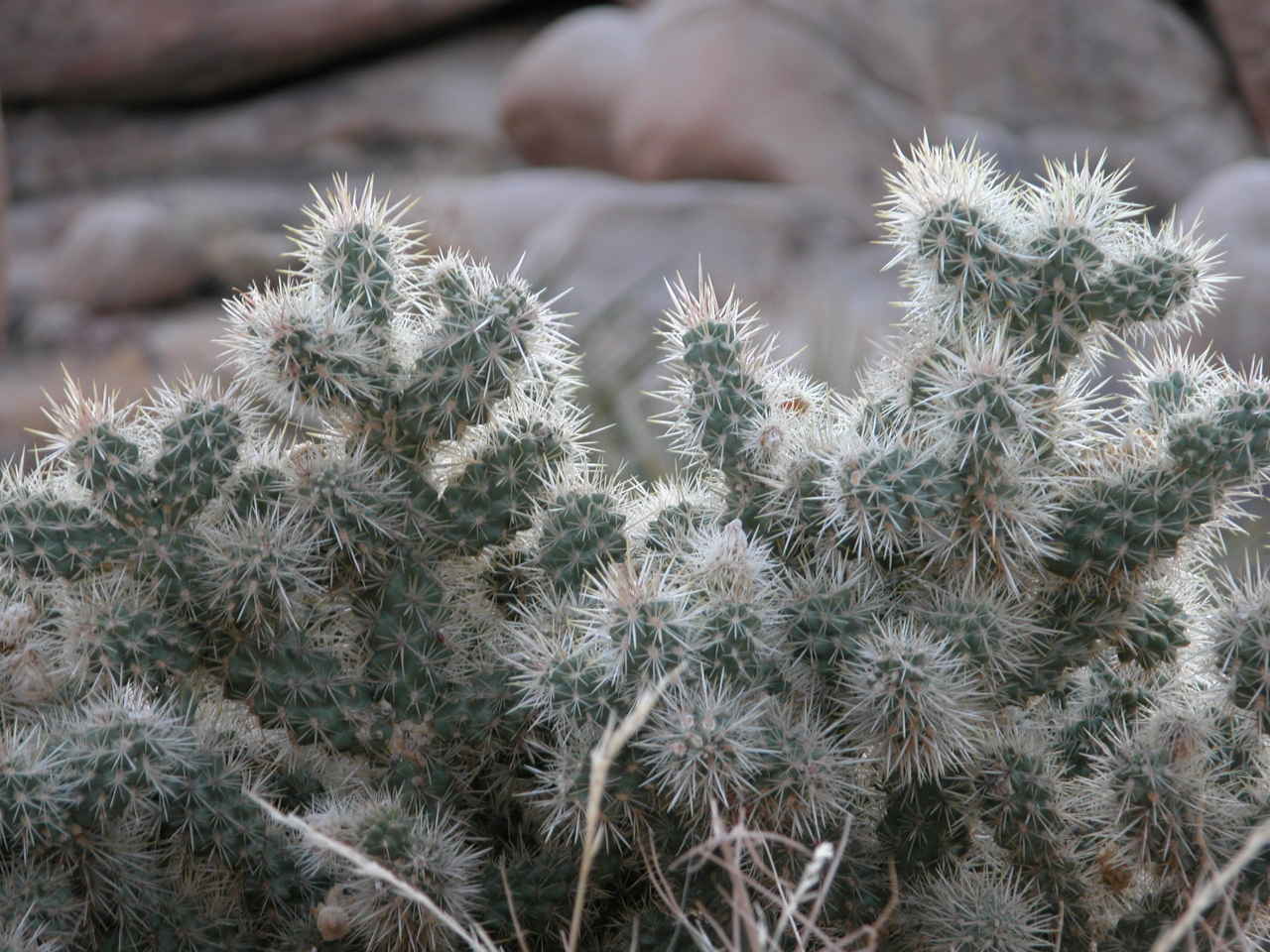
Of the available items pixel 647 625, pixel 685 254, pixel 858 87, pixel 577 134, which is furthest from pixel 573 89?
Answer: pixel 647 625

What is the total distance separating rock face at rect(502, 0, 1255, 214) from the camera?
7977mm

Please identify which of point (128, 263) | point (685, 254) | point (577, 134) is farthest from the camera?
point (128, 263)

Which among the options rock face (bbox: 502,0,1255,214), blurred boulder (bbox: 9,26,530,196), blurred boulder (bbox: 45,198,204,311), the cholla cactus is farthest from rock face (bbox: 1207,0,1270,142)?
the cholla cactus

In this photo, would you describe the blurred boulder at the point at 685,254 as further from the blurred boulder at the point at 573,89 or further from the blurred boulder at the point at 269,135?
the blurred boulder at the point at 269,135

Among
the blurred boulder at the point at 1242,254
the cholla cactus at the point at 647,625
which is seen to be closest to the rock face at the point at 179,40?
the blurred boulder at the point at 1242,254

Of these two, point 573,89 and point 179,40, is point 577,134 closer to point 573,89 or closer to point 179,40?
point 573,89

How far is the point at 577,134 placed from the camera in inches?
380

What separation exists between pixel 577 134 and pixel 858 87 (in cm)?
239

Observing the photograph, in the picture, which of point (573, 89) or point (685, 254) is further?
point (573, 89)

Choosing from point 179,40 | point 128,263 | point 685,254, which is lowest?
point 685,254

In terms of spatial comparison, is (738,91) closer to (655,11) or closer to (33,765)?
(655,11)

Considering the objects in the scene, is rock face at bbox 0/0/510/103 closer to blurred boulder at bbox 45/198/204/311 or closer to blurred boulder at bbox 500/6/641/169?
blurred boulder at bbox 45/198/204/311

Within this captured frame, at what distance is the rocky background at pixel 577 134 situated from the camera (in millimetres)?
6223

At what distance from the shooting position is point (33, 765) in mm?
1493
